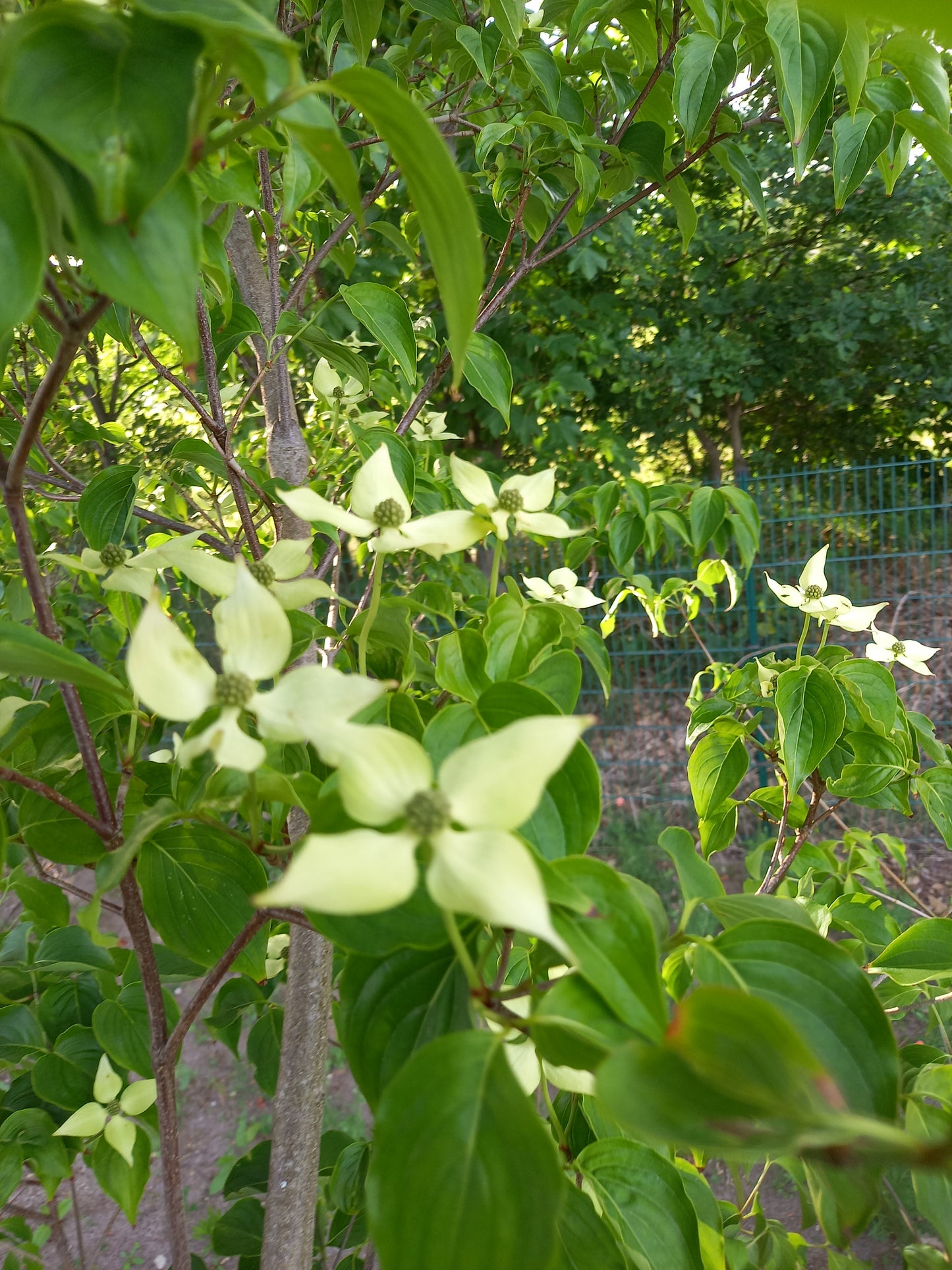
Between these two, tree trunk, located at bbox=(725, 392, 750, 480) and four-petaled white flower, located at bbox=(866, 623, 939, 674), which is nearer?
four-petaled white flower, located at bbox=(866, 623, 939, 674)

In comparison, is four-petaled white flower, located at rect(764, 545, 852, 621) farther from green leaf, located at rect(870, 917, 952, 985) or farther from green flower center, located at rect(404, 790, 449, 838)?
green flower center, located at rect(404, 790, 449, 838)

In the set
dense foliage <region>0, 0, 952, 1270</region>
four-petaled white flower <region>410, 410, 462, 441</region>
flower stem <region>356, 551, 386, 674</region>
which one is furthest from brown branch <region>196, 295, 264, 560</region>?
four-petaled white flower <region>410, 410, 462, 441</region>

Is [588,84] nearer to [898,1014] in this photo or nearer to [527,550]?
[898,1014]

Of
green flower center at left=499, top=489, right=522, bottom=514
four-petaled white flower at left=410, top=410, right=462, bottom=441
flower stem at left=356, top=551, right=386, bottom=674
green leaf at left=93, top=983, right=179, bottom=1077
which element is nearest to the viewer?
flower stem at left=356, top=551, right=386, bottom=674

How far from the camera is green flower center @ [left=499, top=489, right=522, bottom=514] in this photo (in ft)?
1.96

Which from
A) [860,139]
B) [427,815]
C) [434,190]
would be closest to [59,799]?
[427,815]

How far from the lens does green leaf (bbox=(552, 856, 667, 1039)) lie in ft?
1.06

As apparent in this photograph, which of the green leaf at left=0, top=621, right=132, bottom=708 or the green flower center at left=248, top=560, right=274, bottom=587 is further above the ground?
the green flower center at left=248, top=560, right=274, bottom=587

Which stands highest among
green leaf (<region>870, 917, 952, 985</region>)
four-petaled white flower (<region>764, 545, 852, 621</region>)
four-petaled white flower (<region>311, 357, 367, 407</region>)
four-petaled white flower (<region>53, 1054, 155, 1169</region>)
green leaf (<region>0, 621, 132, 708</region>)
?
four-petaled white flower (<region>311, 357, 367, 407</region>)

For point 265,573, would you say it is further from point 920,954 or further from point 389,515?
point 920,954

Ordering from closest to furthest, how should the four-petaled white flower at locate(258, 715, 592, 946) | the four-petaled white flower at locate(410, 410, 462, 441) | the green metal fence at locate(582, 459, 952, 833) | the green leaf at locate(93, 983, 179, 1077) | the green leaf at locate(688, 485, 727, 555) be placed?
1. the four-petaled white flower at locate(258, 715, 592, 946)
2. the green leaf at locate(93, 983, 179, 1077)
3. the green leaf at locate(688, 485, 727, 555)
4. the four-petaled white flower at locate(410, 410, 462, 441)
5. the green metal fence at locate(582, 459, 952, 833)

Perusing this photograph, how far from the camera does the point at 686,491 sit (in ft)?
4.81

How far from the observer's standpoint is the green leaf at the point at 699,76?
75 cm

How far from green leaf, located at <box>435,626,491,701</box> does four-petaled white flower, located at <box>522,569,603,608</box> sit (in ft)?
1.07
